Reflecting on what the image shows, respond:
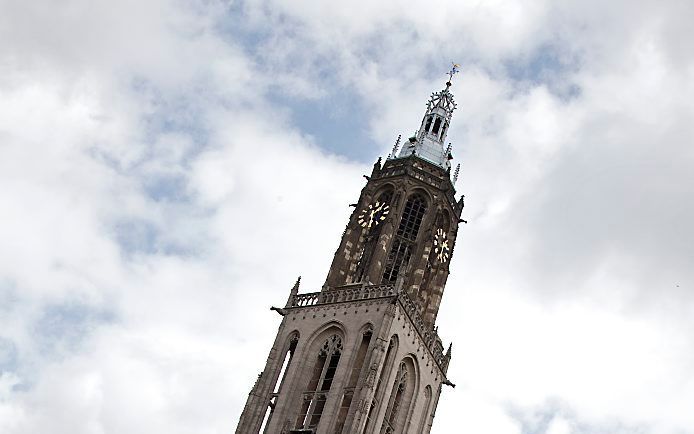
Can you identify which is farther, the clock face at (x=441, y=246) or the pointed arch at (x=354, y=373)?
the clock face at (x=441, y=246)

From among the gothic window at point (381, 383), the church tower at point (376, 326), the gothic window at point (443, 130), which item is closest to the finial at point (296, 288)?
the church tower at point (376, 326)

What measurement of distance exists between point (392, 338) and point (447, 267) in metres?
10.5

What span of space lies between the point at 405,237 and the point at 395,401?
37.1 feet

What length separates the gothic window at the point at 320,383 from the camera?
59844mm

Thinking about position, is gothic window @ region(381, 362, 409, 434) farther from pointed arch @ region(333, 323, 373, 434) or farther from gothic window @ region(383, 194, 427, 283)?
gothic window @ region(383, 194, 427, 283)

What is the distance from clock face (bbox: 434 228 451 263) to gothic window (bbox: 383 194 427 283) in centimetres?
146

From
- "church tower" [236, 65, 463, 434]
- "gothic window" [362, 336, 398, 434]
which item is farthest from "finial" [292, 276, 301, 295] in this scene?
"gothic window" [362, 336, 398, 434]

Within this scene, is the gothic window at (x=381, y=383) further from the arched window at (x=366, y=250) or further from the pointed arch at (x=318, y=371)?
the arched window at (x=366, y=250)

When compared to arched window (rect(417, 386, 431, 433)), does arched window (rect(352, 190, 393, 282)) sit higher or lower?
higher

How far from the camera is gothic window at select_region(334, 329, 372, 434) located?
58.8 m

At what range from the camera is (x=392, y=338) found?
62.2 m

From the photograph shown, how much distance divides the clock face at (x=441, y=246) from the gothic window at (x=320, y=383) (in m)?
10.8

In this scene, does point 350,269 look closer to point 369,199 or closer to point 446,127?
point 369,199

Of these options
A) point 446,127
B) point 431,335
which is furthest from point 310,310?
point 446,127
